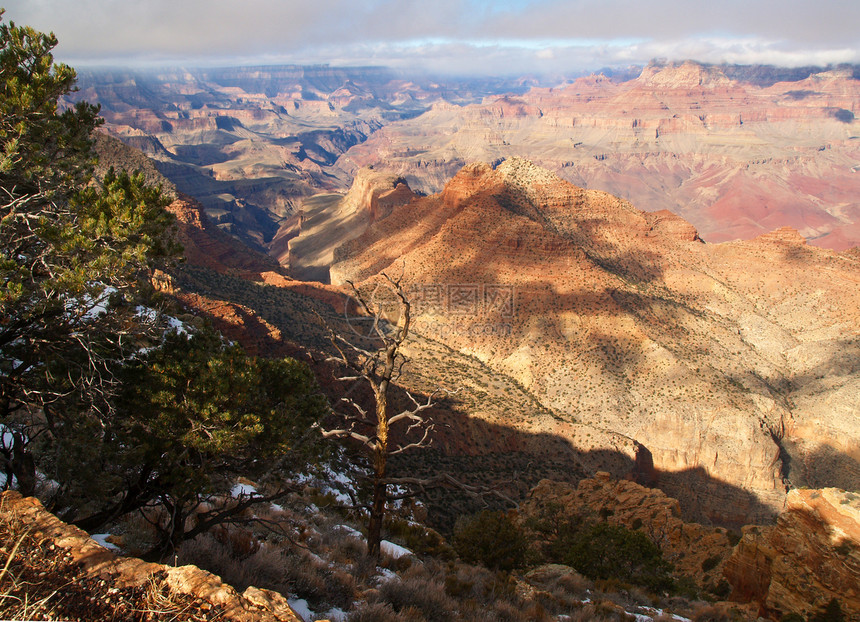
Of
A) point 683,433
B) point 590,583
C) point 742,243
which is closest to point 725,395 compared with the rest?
point 683,433

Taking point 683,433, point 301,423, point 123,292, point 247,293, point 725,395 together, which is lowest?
point 683,433

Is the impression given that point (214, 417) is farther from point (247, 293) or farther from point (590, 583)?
point (247, 293)

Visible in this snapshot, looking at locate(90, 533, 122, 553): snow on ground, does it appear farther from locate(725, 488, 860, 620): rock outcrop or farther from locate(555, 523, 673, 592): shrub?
locate(725, 488, 860, 620): rock outcrop

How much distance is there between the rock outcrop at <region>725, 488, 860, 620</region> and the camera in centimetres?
1412

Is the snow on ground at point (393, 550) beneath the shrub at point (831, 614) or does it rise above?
above

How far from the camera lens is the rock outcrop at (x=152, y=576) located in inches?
222

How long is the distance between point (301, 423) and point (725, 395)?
42.8m

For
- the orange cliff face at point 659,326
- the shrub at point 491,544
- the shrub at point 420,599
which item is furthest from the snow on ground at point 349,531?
the orange cliff face at point 659,326

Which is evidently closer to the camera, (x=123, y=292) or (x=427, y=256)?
(x=123, y=292)

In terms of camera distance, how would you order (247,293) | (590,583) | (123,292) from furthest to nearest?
(247,293)
(590,583)
(123,292)

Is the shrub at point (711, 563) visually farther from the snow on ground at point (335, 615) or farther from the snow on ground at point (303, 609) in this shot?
the snow on ground at point (303, 609)

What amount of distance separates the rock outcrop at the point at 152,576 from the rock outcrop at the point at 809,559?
53.7 ft

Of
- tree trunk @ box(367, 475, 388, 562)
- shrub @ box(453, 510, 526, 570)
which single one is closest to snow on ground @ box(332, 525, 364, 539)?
shrub @ box(453, 510, 526, 570)

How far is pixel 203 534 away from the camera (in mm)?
10172
